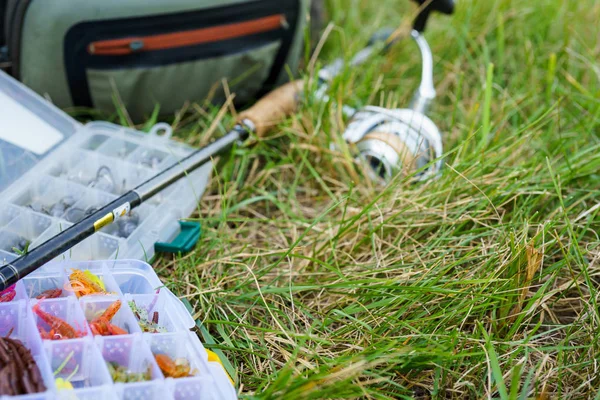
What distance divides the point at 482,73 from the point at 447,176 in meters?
0.76

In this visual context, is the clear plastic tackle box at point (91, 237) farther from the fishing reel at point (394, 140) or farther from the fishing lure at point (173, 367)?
Result: the fishing reel at point (394, 140)

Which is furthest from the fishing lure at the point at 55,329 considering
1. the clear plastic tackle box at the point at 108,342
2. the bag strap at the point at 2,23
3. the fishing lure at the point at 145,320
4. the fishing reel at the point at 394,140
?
the bag strap at the point at 2,23

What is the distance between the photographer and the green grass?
3.97ft

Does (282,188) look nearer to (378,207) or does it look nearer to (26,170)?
(378,207)

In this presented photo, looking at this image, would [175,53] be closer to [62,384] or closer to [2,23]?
[2,23]

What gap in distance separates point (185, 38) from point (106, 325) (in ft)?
3.43

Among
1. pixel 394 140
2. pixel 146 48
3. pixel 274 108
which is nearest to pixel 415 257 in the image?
pixel 394 140

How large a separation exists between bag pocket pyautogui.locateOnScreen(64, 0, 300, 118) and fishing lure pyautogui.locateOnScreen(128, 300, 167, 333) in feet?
2.90

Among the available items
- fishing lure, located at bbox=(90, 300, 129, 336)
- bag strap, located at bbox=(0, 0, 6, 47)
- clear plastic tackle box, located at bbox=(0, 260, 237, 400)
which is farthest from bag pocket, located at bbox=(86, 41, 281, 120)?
fishing lure, located at bbox=(90, 300, 129, 336)

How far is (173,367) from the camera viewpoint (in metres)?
1.08

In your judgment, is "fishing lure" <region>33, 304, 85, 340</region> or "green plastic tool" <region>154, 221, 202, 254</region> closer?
"fishing lure" <region>33, 304, 85, 340</region>

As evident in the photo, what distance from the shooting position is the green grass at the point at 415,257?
1.21 m

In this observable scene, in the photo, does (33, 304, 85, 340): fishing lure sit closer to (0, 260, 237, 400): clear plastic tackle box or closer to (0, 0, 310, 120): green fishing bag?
(0, 260, 237, 400): clear plastic tackle box

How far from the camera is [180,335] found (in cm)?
114
